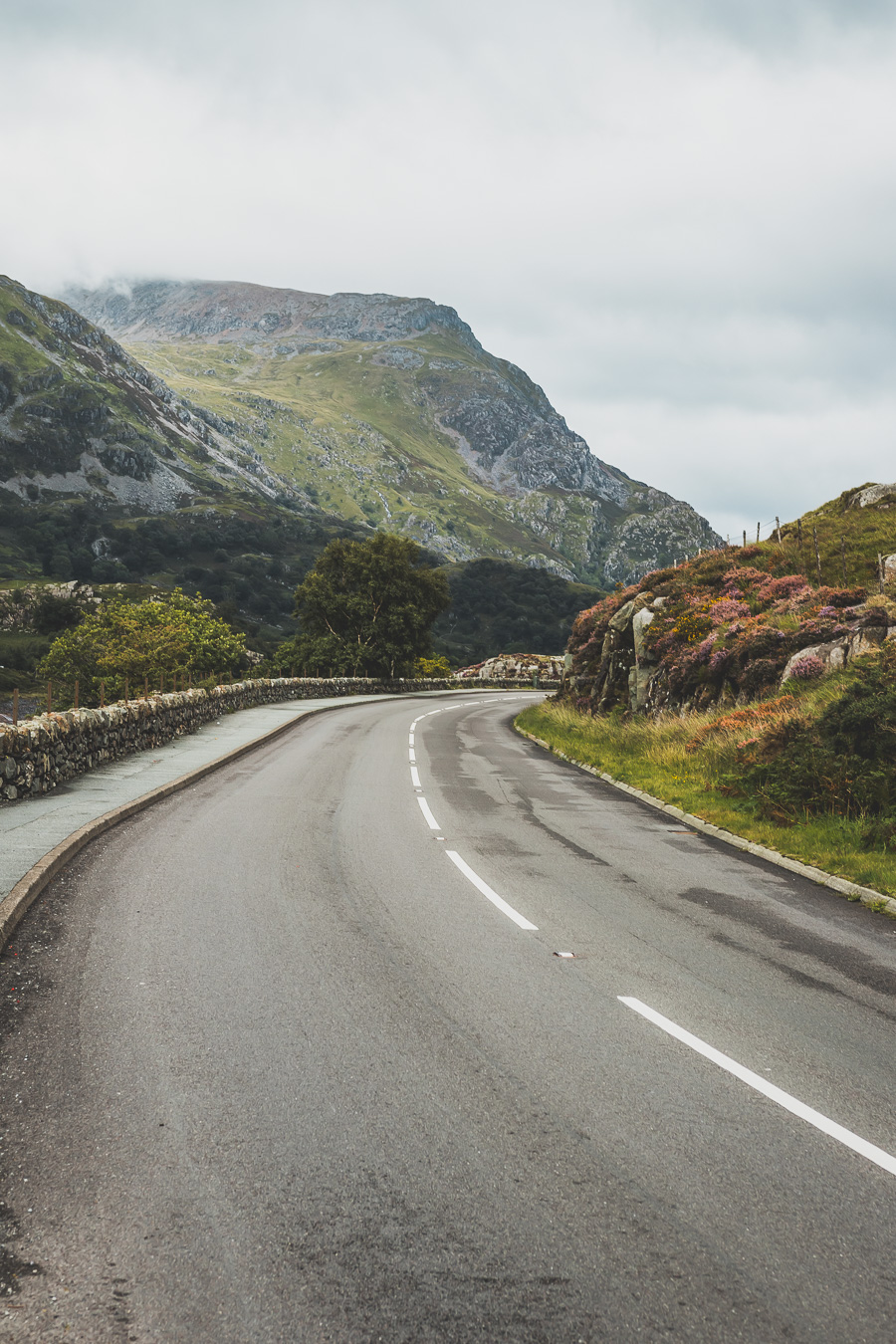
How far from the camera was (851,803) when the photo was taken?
10773mm

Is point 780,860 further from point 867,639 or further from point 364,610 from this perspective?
point 364,610

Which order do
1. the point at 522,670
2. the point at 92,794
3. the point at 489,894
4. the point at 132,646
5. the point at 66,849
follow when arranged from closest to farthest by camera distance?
1. the point at 489,894
2. the point at 66,849
3. the point at 92,794
4. the point at 132,646
5. the point at 522,670

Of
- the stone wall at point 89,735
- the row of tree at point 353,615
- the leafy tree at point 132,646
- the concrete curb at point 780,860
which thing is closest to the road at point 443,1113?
the concrete curb at point 780,860

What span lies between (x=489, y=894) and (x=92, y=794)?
7.40 metres

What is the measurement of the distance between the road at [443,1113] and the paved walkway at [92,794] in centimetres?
97

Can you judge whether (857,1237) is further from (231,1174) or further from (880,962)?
(880,962)

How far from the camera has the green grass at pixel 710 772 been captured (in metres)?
9.51

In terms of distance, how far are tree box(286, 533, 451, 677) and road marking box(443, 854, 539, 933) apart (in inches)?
2031

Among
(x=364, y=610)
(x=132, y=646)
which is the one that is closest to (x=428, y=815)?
(x=132, y=646)

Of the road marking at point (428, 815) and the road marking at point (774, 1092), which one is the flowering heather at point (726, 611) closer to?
the road marking at point (428, 815)

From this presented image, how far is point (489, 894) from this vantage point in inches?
316

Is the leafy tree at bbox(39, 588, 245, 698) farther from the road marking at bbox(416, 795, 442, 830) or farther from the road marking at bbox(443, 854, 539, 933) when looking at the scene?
the road marking at bbox(443, 854, 539, 933)

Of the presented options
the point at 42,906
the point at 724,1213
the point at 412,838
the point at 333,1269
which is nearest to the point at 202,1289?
the point at 333,1269

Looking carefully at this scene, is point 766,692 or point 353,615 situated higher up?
point 353,615
